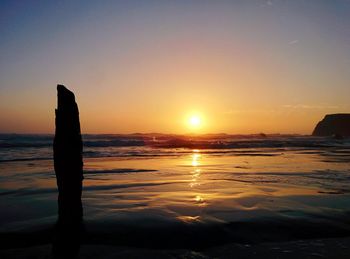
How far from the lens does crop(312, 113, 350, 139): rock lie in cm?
14450

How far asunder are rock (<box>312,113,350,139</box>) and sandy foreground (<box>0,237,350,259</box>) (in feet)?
489

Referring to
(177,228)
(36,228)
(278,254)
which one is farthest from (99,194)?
(278,254)

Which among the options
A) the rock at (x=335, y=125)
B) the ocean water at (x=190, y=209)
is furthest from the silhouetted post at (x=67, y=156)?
the rock at (x=335, y=125)

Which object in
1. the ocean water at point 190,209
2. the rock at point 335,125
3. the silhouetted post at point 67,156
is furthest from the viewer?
the rock at point 335,125

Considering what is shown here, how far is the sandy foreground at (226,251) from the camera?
4844 mm

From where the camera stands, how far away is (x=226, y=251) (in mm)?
5043

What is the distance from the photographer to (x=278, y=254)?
191 inches

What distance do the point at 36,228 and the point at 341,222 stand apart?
5.62 meters

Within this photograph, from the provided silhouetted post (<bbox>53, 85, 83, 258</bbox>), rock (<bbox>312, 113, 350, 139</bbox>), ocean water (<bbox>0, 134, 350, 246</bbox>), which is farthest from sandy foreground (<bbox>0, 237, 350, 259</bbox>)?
rock (<bbox>312, 113, 350, 139</bbox>)

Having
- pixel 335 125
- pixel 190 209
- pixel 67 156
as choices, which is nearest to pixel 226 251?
pixel 190 209

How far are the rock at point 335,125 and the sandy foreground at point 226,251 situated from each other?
14892 cm

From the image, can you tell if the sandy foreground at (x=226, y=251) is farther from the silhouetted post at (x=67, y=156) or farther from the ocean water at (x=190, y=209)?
the silhouetted post at (x=67, y=156)

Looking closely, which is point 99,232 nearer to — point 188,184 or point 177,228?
point 177,228

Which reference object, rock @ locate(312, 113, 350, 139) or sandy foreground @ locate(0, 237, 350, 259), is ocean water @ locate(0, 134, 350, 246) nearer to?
sandy foreground @ locate(0, 237, 350, 259)
